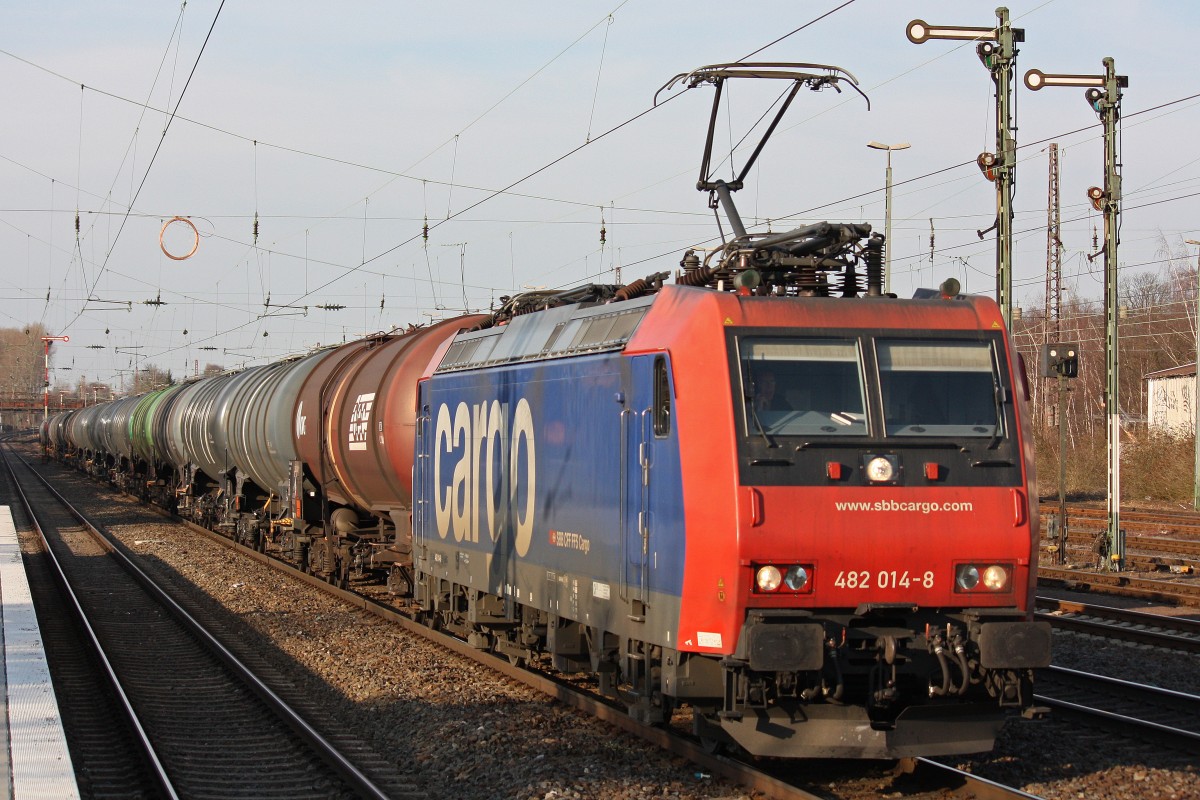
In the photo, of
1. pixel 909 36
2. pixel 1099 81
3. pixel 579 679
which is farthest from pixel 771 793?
pixel 1099 81

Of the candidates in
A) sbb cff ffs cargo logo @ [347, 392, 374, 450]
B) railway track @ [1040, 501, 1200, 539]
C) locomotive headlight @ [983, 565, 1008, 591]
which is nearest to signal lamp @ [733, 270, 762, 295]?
locomotive headlight @ [983, 565, 1008, 591]

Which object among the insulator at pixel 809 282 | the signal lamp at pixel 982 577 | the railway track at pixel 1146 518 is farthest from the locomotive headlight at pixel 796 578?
the railway track at pixel 1146 518

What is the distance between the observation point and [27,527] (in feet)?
114

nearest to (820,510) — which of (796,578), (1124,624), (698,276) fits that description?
(796,578)

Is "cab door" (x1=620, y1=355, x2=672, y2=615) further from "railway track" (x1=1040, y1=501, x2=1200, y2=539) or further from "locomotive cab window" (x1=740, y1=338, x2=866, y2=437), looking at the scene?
"railway track" (x1=1040, y1=501, x2=1200, y2=539)

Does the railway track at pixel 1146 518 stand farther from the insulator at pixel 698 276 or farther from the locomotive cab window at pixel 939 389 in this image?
the locomotive cab window at pixel 939 389

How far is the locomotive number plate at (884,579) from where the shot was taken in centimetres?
823

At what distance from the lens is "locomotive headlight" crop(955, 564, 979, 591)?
27.5ft

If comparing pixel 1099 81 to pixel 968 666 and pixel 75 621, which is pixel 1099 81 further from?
pixel 75 621

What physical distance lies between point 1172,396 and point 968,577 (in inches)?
1963

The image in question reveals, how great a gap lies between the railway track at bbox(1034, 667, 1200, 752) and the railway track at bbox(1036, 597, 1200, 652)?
7.34 ft

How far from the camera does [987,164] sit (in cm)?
2102

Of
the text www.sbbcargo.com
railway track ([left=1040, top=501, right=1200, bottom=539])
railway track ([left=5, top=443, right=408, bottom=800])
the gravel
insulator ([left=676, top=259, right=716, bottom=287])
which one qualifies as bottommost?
railway track ([left=5, top=443, right=408, bottom=800])

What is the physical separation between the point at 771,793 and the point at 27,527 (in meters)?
31.2
